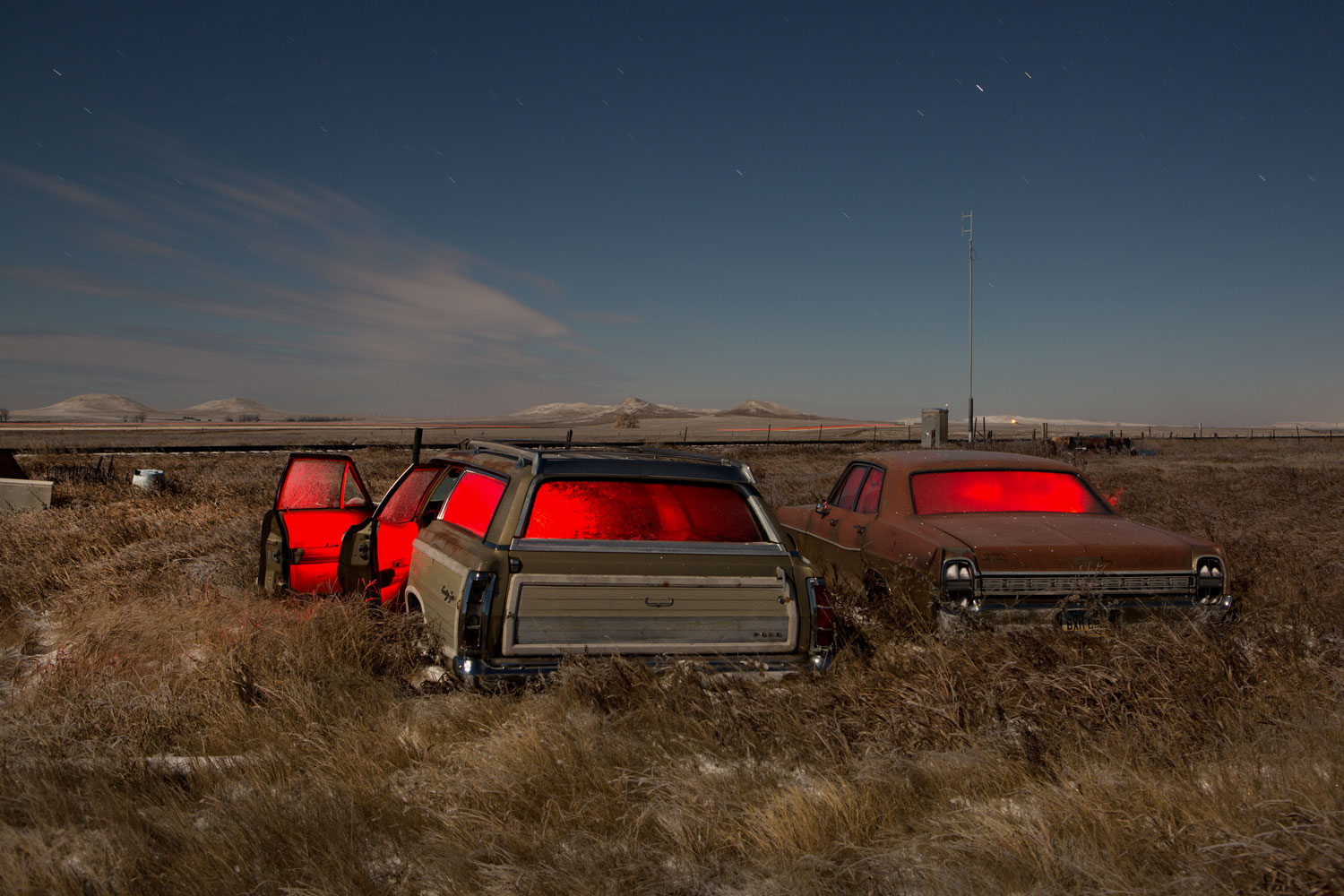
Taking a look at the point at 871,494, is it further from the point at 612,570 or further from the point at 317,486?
the point at 317,486

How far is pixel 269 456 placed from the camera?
32.9 meters

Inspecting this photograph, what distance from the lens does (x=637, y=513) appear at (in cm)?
513

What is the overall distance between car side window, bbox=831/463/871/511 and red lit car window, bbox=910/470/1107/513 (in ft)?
2.56

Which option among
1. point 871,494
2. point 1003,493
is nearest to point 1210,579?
point 1003,493

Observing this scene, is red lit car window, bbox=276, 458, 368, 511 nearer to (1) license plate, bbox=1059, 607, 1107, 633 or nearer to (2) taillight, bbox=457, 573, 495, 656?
(2) taillight, bbox=457, 573, 495, 656

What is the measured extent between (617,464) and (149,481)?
1498 centimetres

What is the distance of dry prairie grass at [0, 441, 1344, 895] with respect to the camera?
2736mm

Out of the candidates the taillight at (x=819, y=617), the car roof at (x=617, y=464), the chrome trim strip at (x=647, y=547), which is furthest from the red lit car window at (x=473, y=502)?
the taillight at (x=819, y=617)

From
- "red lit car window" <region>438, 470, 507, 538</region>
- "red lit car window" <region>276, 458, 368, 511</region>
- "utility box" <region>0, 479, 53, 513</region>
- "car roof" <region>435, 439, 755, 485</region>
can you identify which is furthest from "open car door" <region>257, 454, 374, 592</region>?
"utility box" <region>0, 479, 53, 513</region>

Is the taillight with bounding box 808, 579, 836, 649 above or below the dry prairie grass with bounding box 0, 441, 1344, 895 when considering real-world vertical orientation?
above

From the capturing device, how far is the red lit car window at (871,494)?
23.1ft

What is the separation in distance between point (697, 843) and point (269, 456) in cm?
3414

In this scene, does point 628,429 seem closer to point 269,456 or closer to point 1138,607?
point 269,456

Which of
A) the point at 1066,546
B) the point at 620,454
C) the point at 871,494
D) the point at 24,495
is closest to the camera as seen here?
the point at 620,454
